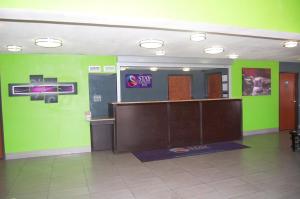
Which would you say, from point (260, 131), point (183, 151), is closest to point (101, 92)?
point (183, 151)

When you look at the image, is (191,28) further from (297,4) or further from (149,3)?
(297,4)

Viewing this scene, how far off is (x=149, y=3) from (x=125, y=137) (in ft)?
13.2

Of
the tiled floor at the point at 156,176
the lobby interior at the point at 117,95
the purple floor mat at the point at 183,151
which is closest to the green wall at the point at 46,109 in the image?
the lobby interior at the point at 117,95

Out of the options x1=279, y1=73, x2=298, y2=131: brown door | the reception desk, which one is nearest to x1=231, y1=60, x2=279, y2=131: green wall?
x1=279, y1=73, x2=298, y2=131: brown door

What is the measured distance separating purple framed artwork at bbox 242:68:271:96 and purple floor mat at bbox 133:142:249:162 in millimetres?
Answer: 2175

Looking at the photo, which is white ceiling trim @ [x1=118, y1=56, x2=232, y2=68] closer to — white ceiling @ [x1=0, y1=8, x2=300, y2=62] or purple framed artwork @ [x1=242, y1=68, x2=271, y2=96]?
white ceiling @ [x1=0, y1=8, x2=300, y2=62]

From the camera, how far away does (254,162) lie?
15.0ft

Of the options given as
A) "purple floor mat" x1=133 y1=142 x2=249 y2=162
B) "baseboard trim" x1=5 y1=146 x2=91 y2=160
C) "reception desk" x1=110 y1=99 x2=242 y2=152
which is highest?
"reception desk" x1=110 y1=99 x2=242 y2=152

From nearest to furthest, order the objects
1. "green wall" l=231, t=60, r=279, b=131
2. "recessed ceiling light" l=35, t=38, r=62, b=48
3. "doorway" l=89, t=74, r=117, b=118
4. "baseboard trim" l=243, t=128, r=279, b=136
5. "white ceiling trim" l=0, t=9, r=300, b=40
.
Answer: "white ceiling trim" l=0, t=9, r=300, b=40, "recessed ceiling light" l=35, t=38, r=62, b=48, "doorway" l=89, t=74, r=117, b=118, "green wall" l=231, t=60, r=279, b=131, "baseboard trim" l=243, t=128, r=279, b=136

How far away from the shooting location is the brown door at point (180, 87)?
9102 millimetres

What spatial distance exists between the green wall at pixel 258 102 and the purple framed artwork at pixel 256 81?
14 centimetres

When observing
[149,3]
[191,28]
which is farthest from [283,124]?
[149,3]

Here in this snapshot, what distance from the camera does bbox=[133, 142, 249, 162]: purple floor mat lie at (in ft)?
16.7

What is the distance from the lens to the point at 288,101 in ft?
27.1
